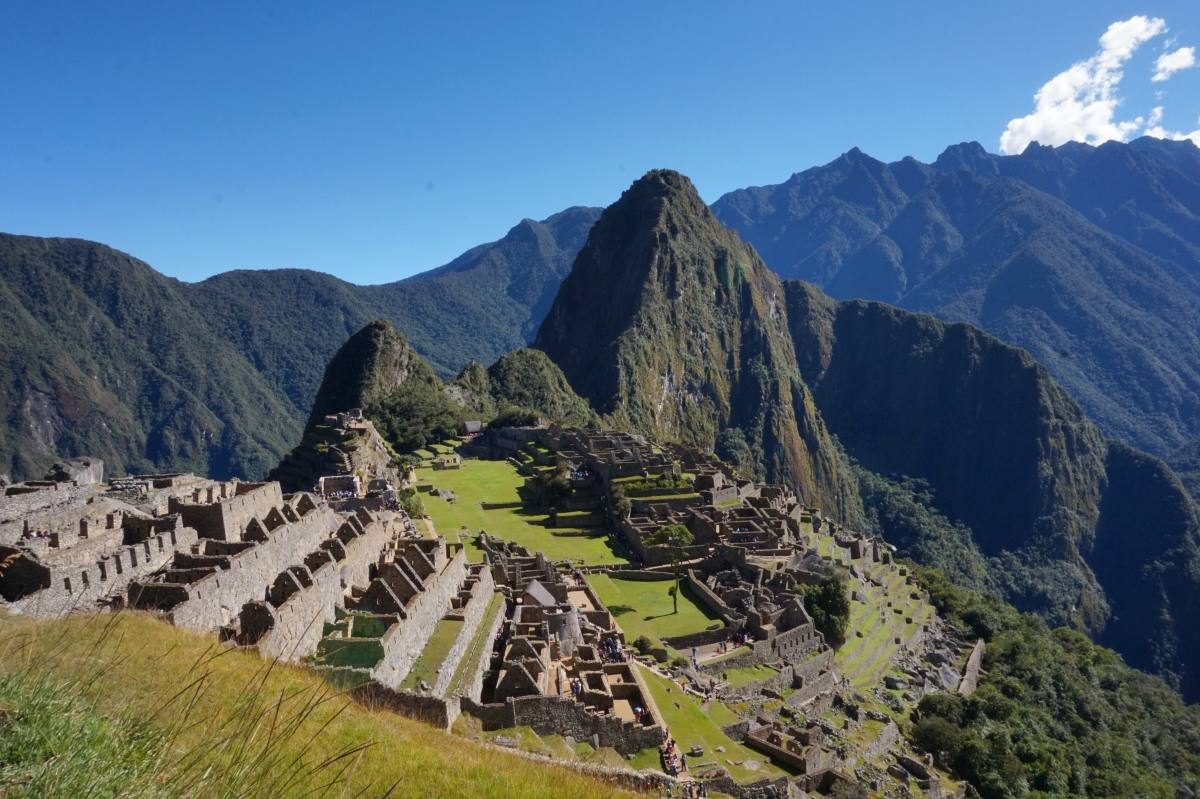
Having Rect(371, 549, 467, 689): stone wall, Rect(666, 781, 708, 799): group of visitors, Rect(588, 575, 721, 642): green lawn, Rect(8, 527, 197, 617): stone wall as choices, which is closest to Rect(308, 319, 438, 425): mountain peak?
Rect(588, 575, 721, 642): green lawn

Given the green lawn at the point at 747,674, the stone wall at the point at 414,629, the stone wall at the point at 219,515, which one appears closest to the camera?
the stone wall at the point at 414,629

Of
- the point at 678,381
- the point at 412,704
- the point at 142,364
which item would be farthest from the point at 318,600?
the point at 678,381

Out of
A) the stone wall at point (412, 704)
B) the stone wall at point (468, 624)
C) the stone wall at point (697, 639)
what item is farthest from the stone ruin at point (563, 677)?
the stone wall at point (697, 639)

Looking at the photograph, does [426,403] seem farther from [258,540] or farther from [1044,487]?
[1044,487]

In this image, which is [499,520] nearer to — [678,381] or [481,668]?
[481,668]

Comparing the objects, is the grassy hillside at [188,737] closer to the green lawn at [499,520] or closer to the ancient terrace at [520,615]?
the ancient terrace at [520,615]

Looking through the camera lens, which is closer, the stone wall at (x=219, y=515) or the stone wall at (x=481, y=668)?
the stone wall at (x=481, y=668)
